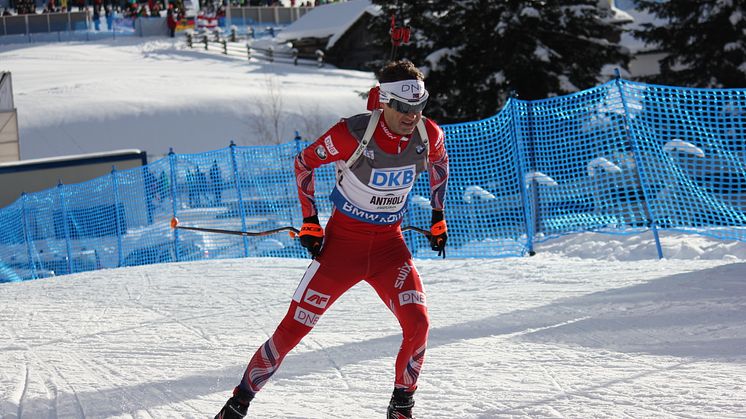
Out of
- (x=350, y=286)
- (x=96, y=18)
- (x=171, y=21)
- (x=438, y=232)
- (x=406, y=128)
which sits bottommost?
(x=350, y=286)

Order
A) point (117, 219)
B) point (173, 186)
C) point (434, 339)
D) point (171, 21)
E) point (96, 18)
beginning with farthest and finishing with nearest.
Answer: point (96, 18), point (171, 21), point (117, 219), point (173, 186), point (434, 339)

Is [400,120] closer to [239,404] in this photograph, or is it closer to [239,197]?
[239,404]

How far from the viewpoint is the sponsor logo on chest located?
5.20 metres

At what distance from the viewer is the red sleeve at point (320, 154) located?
5180mm

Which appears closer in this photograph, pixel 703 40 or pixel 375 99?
pixel 375 99

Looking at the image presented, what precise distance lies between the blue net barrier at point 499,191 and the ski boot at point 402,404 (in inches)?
246

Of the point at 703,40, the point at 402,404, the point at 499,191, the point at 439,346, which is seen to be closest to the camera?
the point at 402,404

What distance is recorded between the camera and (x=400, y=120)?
510 centimetres

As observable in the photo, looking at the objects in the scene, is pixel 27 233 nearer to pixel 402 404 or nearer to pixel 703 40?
pixel 703 40

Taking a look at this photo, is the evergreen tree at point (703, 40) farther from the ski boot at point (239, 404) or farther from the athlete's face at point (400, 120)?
the ski boot at point (239, 404)

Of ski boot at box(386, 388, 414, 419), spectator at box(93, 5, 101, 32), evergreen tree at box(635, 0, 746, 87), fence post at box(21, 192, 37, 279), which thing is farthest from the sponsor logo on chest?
spectator at box(93, 5, 101, 32)

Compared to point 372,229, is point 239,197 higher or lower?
lower

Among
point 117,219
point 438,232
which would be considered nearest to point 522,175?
point 438,232

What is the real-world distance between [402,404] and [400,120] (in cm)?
150
